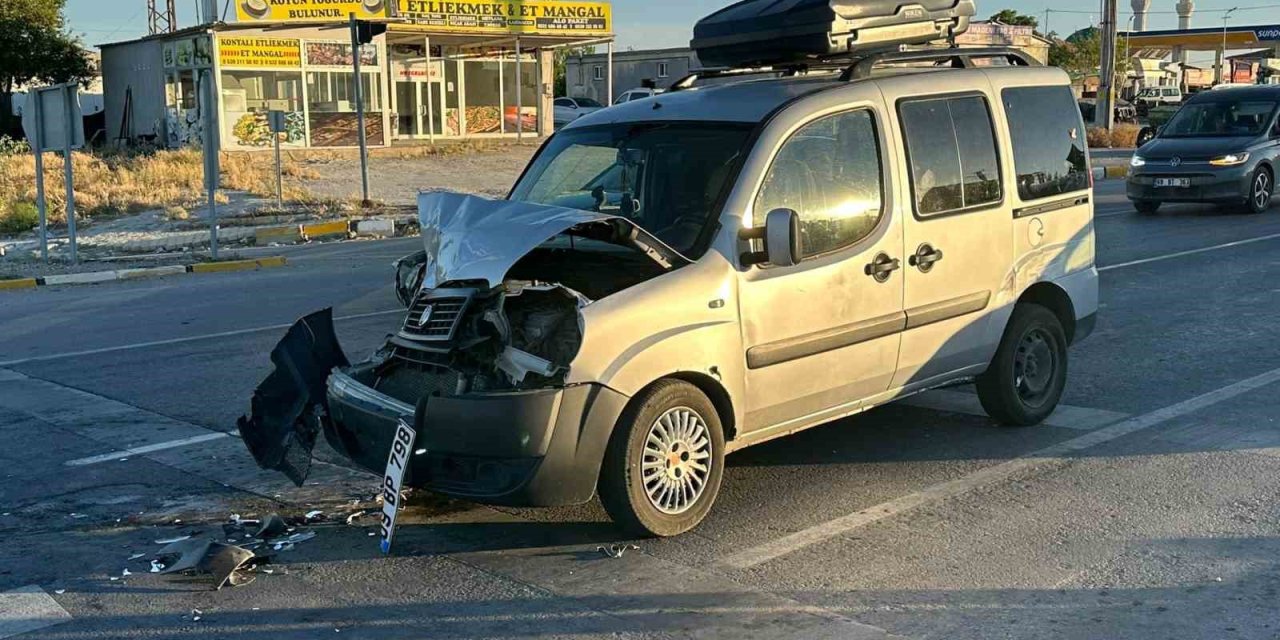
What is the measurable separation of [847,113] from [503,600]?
2.83 meters

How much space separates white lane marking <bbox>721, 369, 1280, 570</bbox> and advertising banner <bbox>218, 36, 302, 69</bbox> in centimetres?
2891

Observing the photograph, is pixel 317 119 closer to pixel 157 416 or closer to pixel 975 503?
pixel 157 416

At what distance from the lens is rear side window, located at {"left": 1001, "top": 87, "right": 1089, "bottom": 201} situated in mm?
6832

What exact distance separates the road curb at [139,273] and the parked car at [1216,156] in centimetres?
1263

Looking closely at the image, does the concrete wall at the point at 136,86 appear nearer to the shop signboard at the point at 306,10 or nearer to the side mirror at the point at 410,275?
the shop signboard at the point at 306,10

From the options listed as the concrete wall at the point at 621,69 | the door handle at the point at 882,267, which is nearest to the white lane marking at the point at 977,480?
the door handle at the point at 882,267

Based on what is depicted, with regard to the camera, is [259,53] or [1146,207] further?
[259,53]

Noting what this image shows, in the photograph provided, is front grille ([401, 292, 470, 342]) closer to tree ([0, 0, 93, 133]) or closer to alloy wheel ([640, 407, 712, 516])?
alloy wheel ([640, 407, 712, 516])

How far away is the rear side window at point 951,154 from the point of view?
246 inches

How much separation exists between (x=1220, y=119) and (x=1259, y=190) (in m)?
1.37

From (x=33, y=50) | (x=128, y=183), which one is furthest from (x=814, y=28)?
(x=33, y=50)

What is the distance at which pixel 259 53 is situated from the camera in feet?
108

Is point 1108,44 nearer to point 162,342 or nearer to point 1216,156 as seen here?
point 1216,156

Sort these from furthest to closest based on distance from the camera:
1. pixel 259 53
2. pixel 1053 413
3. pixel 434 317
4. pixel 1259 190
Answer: pixel 259 53 → pixel 1259 190 → pixel 1053 413 → pixel 434 317
